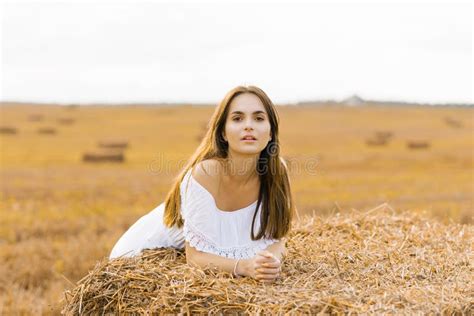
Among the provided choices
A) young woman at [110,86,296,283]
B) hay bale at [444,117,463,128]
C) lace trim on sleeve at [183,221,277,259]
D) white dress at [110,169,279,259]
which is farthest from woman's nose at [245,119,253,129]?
hay bale at [444,117,463,128]

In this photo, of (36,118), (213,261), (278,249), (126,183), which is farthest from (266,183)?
(36,118)

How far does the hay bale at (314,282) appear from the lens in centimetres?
329

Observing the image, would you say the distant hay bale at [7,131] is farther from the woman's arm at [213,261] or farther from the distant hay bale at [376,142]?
the woman's arm at [213,261]

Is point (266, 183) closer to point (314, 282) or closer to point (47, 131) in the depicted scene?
point (314, 282)

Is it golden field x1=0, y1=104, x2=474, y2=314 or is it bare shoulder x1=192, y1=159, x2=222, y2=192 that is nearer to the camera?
bare shoulder x1=192, y1=159, x2=222, y2=192

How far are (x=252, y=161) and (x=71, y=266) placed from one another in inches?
130

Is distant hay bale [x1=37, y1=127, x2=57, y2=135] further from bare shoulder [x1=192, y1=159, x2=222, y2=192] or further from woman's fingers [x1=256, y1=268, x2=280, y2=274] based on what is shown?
woman's fingers [x1=256, y1=268, x2=280, y2=274]

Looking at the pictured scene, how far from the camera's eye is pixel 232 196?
13.9 feet

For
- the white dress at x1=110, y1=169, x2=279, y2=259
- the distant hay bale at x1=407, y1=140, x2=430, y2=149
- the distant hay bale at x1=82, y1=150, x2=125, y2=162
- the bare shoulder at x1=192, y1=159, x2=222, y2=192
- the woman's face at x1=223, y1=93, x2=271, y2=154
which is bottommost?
the distant hay bale at x1=407, y1=140, x2=430, y2=149

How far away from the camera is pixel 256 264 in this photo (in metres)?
3.70

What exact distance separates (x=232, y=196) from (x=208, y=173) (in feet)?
0.88

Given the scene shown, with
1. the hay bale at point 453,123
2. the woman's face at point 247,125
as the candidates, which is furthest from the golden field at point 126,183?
the woman's face at point 247,125

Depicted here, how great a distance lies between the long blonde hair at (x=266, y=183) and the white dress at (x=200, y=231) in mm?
62

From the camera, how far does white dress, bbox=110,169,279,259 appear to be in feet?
13.2
